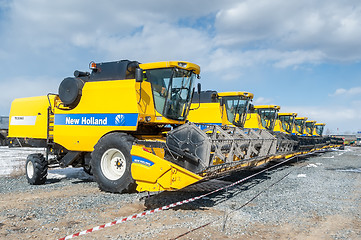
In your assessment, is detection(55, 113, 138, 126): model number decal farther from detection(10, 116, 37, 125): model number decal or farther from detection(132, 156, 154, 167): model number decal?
detection(10, 116, 37, 125): model number decal

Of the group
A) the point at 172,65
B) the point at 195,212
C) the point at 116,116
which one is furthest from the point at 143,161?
the point at 172,65

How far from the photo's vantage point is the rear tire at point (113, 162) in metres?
6.20

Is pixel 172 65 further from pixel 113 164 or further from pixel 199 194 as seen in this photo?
pixel 199 194

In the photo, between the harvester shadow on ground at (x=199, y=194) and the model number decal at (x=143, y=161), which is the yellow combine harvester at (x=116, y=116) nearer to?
the model number decal at (x=143, y=161)

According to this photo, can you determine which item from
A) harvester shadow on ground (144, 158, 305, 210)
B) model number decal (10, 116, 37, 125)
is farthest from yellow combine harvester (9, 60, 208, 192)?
model number decal (10, 116, 37, 125)

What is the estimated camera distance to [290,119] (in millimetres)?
18750

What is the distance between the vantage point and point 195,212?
518 centimetres

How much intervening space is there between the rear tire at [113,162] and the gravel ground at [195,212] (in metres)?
0.26

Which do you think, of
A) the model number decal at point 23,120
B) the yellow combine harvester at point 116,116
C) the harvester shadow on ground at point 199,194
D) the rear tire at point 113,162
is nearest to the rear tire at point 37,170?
the yellow combine harvester at point 116,116

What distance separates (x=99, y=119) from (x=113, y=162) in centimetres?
107

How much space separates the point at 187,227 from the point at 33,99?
6664mm

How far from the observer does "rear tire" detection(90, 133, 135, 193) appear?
6203 millimetres

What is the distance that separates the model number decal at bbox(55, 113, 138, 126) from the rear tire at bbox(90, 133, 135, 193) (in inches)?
12.0

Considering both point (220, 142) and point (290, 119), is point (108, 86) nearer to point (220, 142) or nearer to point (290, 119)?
point (220, 142)
